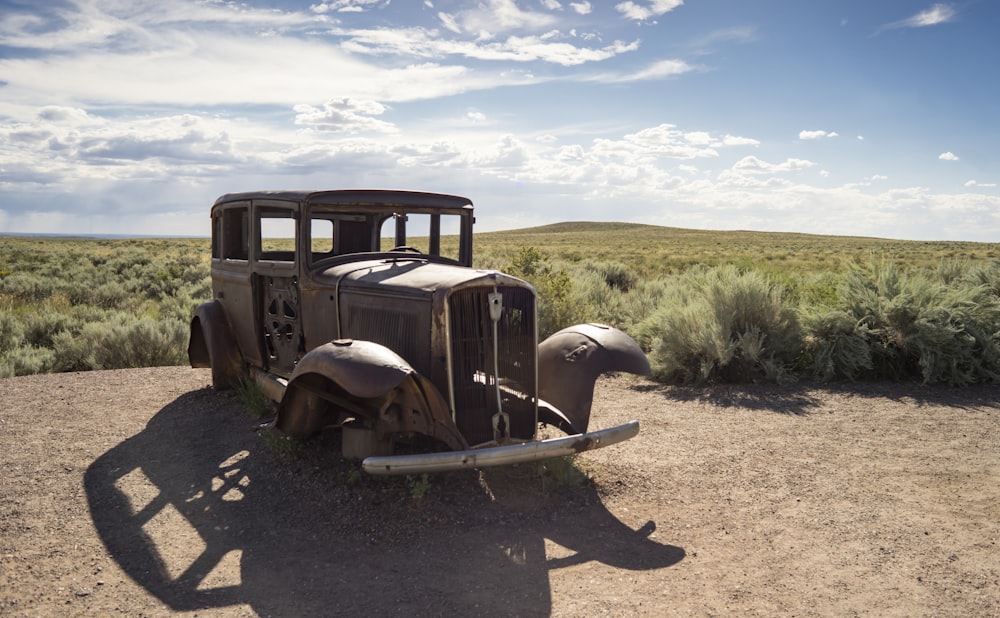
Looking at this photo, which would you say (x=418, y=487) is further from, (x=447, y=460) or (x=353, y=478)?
(x=447, y=460)

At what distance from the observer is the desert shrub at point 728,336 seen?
8992 mm

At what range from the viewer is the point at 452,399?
4.75 metres

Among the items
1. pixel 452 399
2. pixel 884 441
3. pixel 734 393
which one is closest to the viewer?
pixel 452 399

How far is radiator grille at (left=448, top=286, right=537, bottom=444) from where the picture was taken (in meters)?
4.87

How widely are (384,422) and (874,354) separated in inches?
285

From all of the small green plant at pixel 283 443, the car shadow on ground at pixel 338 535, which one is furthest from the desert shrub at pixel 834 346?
the small green plant at pixel 283 443

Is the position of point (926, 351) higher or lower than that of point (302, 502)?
higher

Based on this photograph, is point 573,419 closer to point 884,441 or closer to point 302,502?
point 302,502

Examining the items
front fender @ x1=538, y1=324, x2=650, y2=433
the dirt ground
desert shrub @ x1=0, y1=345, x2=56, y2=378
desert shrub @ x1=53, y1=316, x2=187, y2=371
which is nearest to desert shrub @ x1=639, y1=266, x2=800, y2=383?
the dirt ground

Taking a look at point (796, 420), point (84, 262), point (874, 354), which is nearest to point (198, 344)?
point (796, 420)

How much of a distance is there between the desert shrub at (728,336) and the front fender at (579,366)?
352 centimetres

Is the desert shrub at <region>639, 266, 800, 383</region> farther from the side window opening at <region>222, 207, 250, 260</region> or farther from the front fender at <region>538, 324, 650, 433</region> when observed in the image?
the side window opening at <region>222, 207, 250, 260</region>

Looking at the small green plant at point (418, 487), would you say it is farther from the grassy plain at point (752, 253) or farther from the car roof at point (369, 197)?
the grassy plain at point (752, 253)

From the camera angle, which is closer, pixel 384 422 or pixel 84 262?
pixel 384 422
